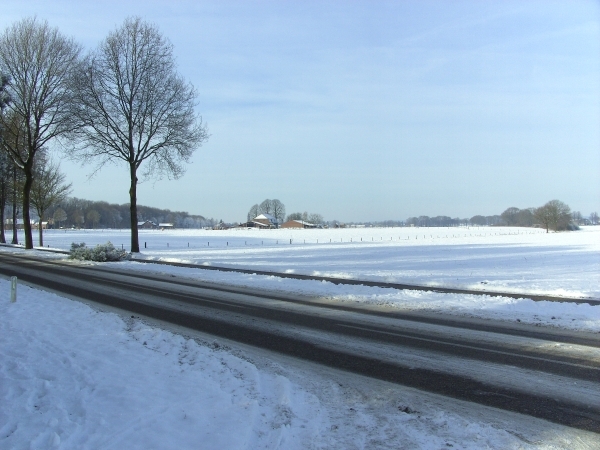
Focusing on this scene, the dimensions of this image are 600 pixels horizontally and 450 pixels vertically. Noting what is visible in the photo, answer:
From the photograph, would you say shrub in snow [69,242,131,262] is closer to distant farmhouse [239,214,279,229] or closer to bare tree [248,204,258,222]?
distant farmhouse [239,214,279,229]

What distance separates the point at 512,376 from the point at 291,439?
3.72 meters

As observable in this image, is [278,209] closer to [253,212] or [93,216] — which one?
[253,212]

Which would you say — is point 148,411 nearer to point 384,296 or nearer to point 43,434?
point 43,434

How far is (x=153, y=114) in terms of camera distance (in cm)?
3169

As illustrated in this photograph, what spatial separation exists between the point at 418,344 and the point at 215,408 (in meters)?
4.50

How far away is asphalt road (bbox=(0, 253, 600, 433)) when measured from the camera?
5.79 m

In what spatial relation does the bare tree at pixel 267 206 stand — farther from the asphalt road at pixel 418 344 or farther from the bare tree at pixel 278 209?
the asphalt road at pixel 418 344

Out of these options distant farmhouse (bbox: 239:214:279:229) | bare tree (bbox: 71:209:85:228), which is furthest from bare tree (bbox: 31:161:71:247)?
bare tree (bbox: 71:209:85:228)

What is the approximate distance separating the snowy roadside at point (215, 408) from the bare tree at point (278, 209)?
7011 inches

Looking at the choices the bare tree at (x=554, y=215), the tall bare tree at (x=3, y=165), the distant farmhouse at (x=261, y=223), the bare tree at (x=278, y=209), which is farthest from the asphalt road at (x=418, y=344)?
the bare tree at (x=278, y=209)

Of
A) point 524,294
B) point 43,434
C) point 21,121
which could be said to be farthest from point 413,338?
point 21,121

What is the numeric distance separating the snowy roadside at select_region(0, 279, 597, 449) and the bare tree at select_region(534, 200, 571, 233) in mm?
124923

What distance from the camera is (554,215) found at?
114688 mm

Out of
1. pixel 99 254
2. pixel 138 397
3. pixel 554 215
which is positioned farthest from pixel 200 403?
pixel 554 215
